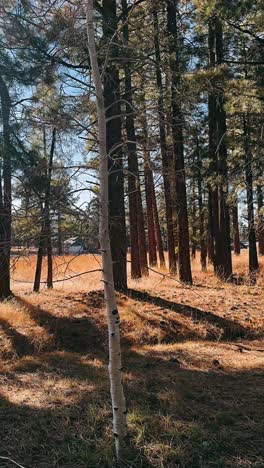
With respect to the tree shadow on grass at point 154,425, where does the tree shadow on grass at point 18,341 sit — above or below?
above

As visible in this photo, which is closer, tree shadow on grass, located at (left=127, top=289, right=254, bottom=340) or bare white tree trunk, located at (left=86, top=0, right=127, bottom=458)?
bare white tree trunk, located at (left=86, top=0, right=127, bottom=458)

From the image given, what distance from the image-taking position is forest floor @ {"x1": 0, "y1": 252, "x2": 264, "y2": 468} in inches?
137

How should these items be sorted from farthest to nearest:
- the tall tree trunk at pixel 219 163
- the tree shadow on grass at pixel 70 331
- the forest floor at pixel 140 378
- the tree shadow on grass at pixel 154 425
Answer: the tall tree trunk at pixel 219 163 → the tree shadow on grass at pixel 70 331 → the forest floor at pixel 140 378 → the tree shadow on grass at pixel 154 425

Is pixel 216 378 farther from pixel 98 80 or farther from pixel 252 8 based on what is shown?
pixel 252 8

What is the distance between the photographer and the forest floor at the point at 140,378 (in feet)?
11.4

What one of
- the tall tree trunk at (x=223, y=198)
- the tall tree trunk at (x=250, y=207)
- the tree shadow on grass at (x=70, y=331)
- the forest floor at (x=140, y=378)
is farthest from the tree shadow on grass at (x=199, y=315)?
the tall tree trunk at (x=223, y=198)

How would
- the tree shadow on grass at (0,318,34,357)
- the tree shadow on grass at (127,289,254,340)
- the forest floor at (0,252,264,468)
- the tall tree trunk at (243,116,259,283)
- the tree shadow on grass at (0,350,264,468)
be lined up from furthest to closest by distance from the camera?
the tall tree trunk at (243,116,259,283)
the tree shadow on grass at (127,289,254,340)
the tree shadow on grass at (0,318,34,357)
the forest floor at (0,252,264,468)
the tree shadow on grass at (0,350,264,468)

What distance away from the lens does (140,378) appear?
202 inches

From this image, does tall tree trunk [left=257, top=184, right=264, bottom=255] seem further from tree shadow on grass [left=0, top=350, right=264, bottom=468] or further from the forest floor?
tree shadow on grass [left=0, top=350, right=264, bottom=468]

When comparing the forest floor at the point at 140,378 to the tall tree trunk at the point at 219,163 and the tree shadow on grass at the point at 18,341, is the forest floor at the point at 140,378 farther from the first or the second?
the tall tree trunk at the point at 219,163

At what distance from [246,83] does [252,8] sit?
4.23 ft

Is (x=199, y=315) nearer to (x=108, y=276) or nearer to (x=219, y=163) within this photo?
(x=108, y=276)

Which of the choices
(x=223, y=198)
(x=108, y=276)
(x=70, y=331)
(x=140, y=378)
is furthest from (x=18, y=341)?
(x=223, y=198)

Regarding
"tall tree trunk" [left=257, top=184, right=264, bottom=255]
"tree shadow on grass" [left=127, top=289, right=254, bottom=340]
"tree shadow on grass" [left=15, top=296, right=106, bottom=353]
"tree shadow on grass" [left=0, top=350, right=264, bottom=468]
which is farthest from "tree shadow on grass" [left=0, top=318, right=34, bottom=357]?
"tall tree trunk" [left=257, top=184, right=264, bottom=255]
